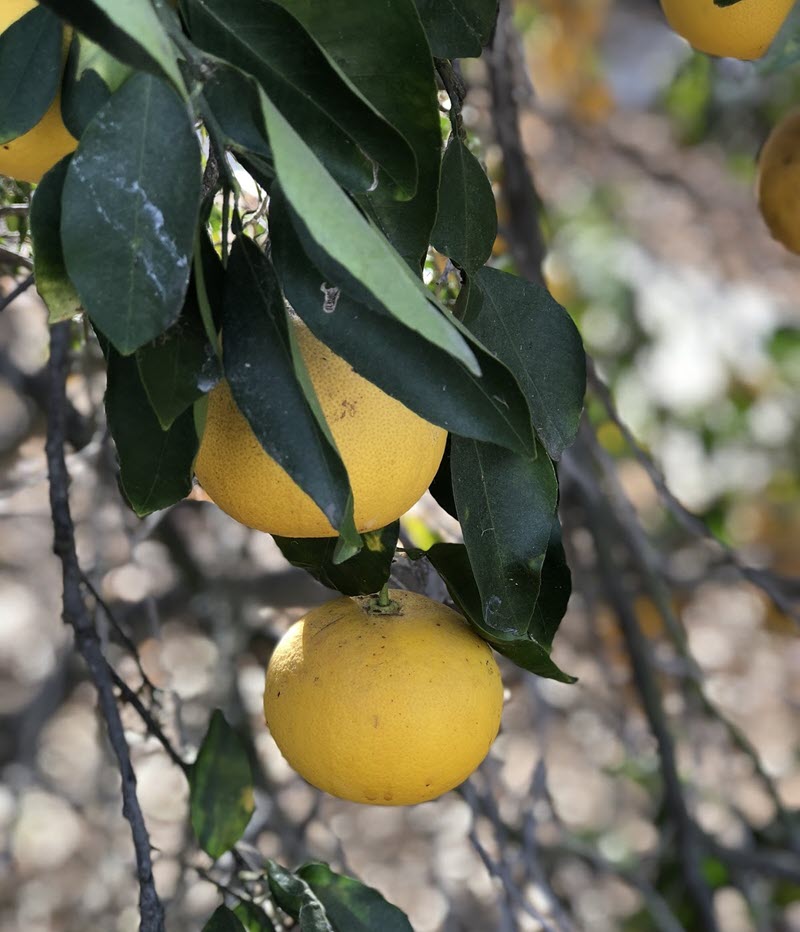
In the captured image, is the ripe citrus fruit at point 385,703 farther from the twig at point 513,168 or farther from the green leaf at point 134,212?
the twig at point 513,168

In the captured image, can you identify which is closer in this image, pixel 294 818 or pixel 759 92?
pixel 294 818

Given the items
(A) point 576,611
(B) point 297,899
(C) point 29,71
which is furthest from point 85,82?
(A) point 576,611

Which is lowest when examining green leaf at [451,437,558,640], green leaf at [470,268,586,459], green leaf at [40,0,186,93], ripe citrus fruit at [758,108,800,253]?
ripe citrus fruit at [758,108,800,253]

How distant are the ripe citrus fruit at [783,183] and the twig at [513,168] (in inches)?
17.9

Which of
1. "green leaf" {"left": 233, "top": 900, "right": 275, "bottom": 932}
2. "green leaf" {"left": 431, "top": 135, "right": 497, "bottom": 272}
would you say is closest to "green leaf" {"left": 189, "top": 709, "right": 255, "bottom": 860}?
"green leaf" {"left": 233, "top": 900, "right": 275, "bottom": 932}

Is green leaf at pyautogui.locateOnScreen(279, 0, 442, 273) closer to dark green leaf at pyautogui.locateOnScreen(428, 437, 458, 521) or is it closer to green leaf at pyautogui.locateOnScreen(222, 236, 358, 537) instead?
green leaf at pyautogui.locateOnScreen(222, 236, 358, 537)

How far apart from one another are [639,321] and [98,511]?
1.69 meters

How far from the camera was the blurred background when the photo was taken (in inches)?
67.0

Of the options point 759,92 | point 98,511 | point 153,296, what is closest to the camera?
point 153,296

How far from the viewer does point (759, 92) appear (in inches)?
108

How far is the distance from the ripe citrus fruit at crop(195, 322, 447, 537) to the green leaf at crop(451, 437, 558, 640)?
0.18ft

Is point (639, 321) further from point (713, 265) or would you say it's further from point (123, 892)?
point (123, 892)

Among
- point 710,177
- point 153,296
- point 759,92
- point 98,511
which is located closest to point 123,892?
point 98,511

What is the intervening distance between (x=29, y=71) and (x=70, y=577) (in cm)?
58
